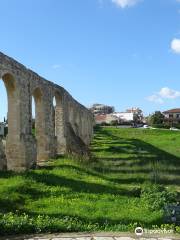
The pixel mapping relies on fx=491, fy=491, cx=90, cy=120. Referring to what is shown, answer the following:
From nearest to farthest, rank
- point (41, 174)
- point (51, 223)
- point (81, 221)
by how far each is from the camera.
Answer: point (51, 223) → point (81, 221) → point (41, 174)

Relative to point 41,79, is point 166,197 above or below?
below

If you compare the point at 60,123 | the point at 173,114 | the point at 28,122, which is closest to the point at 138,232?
the point at 28,122

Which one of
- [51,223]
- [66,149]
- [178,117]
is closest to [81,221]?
[51,223]

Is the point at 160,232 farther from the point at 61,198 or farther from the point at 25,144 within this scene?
the point at 25,144

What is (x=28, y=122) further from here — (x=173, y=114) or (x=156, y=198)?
(x=173, y=114)

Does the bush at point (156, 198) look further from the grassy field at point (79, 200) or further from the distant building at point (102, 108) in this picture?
the distant building at point (102, 108)

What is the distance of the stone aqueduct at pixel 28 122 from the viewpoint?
16453mm

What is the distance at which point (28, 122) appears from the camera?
17812 millimetres

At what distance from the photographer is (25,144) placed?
1675 cm

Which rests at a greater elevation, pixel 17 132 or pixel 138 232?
pixel 17 132

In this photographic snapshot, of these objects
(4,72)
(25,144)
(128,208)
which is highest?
(4,72)

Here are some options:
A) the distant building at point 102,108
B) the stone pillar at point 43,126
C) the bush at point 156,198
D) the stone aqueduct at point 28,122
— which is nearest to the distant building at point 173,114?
the distant building at point 102,108

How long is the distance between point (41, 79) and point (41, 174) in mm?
6671

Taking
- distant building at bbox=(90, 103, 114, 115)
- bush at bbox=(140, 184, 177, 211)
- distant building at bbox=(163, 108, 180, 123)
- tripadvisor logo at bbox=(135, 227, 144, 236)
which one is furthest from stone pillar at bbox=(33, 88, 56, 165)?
distant building at bbox=(90, 103, 114, 115)
